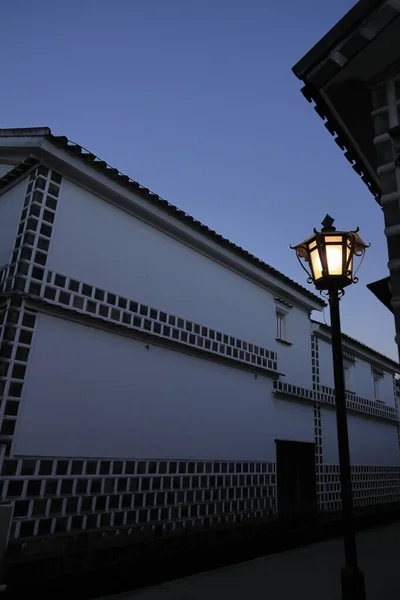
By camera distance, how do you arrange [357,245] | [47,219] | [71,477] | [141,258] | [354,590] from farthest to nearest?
[141,258] → [47,219] → [71,477] → [357,245] → [354,590]

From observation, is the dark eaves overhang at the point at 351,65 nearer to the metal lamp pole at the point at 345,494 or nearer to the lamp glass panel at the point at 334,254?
the lamp glass panel at the point at 334,254

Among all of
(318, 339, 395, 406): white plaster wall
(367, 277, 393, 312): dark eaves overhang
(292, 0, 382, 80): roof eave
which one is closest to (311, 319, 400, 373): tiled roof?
(318, 339, 395, 406): white plaster wall

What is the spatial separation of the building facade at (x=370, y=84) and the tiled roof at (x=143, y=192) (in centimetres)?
367

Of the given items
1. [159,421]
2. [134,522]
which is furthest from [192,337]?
[134,522]

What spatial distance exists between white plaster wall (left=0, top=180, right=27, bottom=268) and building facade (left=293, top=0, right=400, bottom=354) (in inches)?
176

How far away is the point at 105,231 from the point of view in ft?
24.4

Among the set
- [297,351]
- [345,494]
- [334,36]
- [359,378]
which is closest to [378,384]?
[359,378]

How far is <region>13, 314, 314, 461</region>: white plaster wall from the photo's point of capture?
6.00m

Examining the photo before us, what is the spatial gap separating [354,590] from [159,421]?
4335mm

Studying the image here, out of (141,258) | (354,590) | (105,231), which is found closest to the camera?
(354,590)

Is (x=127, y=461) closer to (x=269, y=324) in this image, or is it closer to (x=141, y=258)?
(x=141, y=258)

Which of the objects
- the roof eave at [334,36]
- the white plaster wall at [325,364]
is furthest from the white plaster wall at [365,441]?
the roof eave at [334,36]

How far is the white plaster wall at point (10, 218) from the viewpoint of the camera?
661 cm

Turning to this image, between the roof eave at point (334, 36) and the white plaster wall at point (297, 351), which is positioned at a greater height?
the roof eave at point (334, 36)
